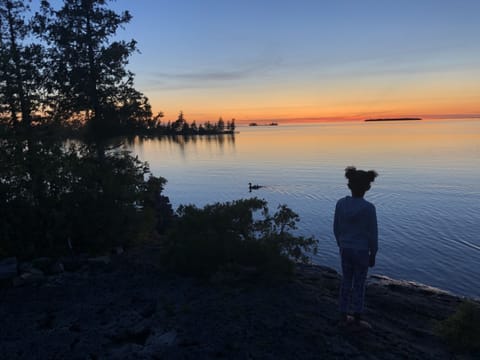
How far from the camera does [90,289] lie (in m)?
7.86

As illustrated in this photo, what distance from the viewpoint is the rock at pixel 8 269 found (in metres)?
8.16

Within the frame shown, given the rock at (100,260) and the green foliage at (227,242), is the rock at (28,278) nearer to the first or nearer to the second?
the rock at (100,260)

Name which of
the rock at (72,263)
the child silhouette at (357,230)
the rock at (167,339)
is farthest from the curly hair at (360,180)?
the rock at (72,263)

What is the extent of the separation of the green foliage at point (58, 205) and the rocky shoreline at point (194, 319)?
158 cm

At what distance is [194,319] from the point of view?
6.14 m

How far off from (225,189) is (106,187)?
26479 millimetres

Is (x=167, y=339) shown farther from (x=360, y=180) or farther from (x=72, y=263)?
(x=72, y=263)

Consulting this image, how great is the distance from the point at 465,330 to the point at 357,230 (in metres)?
2.72

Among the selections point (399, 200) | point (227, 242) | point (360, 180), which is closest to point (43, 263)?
point (227, 242)

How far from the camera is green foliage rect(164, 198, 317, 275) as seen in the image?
8.41 metres

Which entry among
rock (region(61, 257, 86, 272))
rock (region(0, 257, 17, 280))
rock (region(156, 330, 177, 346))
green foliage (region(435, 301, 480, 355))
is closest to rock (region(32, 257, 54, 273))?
rock (region(61, 257, 86, 272))

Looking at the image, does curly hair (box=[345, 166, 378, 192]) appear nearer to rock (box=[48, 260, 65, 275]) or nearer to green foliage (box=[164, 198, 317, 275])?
green foliage (box=[164, 198, 317, 275])

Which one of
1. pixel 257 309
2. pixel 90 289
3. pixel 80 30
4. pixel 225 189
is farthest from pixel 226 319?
pixel 225 189

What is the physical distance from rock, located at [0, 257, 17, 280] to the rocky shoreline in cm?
29
